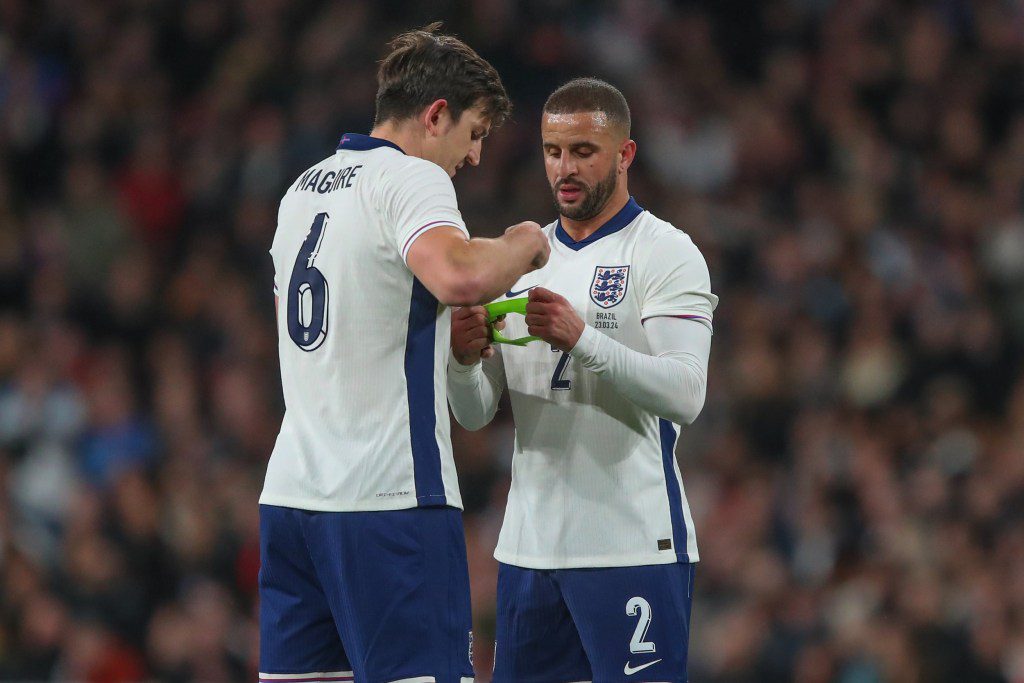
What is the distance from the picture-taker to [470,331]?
4.44 metres

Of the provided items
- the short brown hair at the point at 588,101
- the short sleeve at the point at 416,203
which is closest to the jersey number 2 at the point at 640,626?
the short sleeve at the point at 416,203

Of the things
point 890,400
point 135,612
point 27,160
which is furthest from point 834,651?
point 27,160

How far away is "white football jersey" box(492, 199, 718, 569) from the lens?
454 centimetres

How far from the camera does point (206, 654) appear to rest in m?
8.94

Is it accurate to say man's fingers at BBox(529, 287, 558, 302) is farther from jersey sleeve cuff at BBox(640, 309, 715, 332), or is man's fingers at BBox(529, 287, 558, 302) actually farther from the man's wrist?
jersey sleeve cuff at BBox(640, 309, 715, 332)

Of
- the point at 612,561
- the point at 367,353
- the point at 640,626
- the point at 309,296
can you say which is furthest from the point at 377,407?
the point at 640,626

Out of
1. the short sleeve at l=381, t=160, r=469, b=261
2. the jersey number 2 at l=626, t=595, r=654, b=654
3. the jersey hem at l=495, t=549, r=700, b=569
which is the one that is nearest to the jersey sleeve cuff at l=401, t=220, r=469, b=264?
the short sleeve at l=381, t=160, r=469, b=261

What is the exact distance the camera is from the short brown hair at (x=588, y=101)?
4734 millimetres

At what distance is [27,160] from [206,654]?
5.30 m

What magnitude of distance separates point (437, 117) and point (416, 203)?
41 cm

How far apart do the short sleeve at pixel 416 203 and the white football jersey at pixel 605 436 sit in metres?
0.88

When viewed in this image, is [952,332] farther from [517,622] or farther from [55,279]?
[55,279]

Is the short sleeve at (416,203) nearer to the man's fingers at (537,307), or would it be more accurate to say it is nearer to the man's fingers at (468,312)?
the man's fingers at (537,307)

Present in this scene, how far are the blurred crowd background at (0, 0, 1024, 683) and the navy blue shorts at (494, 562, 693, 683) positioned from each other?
13.0 feet
